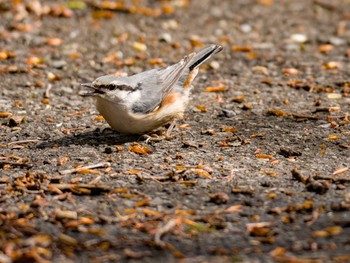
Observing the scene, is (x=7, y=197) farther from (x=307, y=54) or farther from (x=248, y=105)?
(x=307, y=54)

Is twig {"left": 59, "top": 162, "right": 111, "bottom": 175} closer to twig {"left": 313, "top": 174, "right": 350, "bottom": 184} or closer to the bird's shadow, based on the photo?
the bird's shadow

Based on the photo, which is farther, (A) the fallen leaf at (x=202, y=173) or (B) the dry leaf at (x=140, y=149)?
(B) the dry leaf at (x=140, y=149)

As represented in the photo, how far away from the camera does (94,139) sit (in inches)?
248

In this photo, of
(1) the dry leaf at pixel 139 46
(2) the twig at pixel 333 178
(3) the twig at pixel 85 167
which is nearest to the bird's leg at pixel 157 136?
(3) the twig at pixel 85 167

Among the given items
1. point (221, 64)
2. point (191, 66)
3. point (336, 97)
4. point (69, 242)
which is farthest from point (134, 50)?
point (69, 242)

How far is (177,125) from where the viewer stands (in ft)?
21.9

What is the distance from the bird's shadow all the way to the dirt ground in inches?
0.7

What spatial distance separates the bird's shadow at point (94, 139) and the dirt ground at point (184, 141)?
18mm

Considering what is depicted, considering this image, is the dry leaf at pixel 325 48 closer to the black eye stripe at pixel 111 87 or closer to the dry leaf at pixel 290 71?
the dry leaf at pixel 290 71

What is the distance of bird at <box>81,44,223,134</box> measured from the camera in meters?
6.00

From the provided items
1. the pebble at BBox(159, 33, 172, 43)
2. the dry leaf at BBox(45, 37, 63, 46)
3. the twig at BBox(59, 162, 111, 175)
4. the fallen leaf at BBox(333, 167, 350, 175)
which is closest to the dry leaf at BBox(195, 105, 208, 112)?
the twig at BBox(59, 162, 111, 175)

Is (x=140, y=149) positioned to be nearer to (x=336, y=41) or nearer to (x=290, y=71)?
(x=290, y=71)

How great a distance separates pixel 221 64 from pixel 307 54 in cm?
121

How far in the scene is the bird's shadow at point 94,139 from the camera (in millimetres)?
6168
